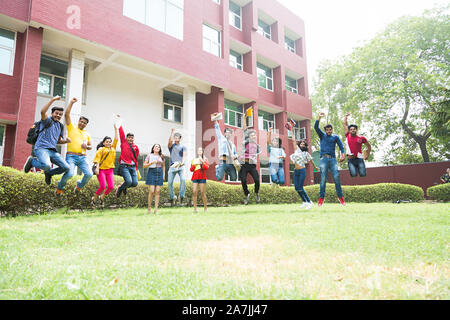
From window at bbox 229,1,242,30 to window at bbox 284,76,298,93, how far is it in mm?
6321

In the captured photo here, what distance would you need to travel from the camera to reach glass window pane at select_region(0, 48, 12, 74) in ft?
37.9

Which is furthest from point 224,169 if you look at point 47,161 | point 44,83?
point 44,83

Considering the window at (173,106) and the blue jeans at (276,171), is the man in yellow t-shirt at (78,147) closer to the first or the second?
the blue jeans at (276,171)

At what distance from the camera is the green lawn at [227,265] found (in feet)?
6.51

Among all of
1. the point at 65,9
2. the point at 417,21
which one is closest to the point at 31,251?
the point at 65,9

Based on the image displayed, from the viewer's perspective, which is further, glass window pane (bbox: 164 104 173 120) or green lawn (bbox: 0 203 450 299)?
glass window pane (bbox: 164 104 173 120)

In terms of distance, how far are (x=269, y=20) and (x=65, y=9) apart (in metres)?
16.1

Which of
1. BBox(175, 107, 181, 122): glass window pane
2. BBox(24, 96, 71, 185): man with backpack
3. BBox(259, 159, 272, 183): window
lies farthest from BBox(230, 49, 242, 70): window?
BBox(24, 96, 71, 185): man with backpack

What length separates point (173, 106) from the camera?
17.9 metres

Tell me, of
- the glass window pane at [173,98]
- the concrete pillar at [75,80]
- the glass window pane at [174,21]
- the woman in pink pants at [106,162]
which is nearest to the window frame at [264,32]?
the glass window pane at [174,21]

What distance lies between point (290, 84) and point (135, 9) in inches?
599

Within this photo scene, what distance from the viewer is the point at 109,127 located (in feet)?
48.4

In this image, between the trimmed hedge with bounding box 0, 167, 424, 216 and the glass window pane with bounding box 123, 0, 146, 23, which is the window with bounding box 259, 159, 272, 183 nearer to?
the trimmed hedge with bounding box 0, 167, 424, 216
